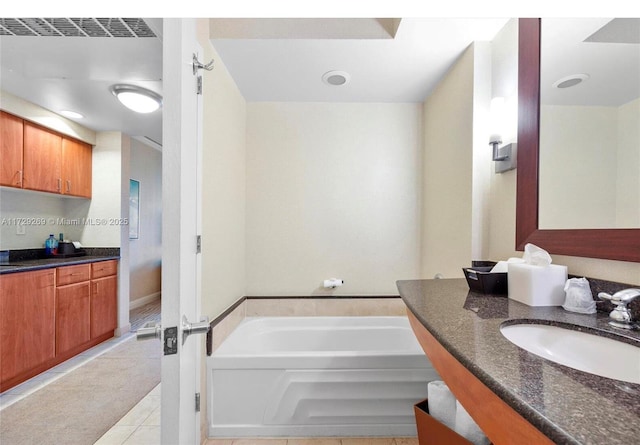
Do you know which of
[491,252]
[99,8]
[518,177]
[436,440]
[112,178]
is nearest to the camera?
[99,8]

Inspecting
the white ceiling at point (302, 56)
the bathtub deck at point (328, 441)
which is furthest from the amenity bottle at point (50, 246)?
the bathtub deck at point (328, 441)

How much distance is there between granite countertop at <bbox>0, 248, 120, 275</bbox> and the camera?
7.07 feet

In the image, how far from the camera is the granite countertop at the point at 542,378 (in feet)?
1.22

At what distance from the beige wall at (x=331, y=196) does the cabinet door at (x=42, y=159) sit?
76.7 inches

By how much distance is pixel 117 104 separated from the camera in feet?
8.25

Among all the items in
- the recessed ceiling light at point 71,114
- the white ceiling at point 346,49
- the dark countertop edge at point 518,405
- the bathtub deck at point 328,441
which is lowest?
the bathtub deck at point 328,441

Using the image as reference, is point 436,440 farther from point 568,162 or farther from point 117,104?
point 117,104

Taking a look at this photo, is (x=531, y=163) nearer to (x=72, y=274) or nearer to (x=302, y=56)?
(x=302, y=56)

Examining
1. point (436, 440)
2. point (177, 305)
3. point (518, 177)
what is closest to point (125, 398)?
point (177, 305)

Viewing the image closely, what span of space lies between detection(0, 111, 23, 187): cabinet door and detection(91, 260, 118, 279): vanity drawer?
3.07 ft

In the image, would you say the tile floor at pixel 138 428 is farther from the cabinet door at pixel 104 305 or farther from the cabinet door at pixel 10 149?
the cabinet door at pixel 10 149

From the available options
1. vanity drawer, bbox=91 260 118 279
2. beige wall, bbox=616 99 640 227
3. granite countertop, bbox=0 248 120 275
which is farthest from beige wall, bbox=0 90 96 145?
beige wall, bbox=616 99 640 227

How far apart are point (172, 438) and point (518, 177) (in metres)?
1.61

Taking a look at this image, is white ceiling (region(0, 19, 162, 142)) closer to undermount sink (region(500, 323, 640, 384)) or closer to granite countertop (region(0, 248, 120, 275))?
granite countertop (region(0, 248, 120, 275))
